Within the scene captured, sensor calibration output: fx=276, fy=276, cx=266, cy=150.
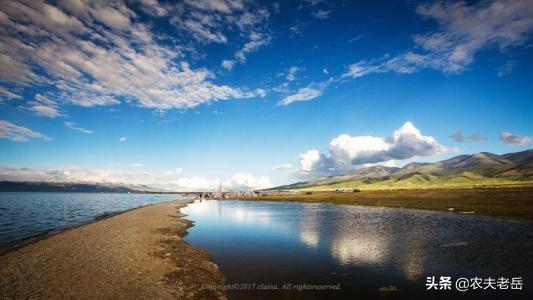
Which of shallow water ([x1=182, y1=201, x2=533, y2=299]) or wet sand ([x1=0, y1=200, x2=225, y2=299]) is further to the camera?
shallow water ([x1=182, y1=201, x2=533, y2=299])

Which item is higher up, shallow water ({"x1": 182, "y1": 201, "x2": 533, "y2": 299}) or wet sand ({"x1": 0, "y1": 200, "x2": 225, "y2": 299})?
wet sand ({"x1": 0, "y1": 200, "x2": 225, "y2": 299})

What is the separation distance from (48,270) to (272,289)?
21749 millimetres

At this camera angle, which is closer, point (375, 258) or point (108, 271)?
point (108, 271)

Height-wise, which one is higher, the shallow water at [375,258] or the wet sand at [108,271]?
the wet sand at [108,271]

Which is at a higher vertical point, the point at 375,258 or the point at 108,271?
the point at 108,271

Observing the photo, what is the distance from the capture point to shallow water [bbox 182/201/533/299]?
2272 cm

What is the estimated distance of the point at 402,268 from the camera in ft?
90.8

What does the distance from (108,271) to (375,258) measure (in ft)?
91.2

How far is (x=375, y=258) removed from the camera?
3136cm

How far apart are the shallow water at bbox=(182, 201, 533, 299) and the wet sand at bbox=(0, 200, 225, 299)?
10.5ft

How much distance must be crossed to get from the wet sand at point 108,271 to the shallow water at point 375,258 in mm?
3200

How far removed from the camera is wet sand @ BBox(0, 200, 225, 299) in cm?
2134

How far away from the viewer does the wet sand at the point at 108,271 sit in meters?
21.3

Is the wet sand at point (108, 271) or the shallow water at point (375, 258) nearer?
the wet sand at point (108, 271)
